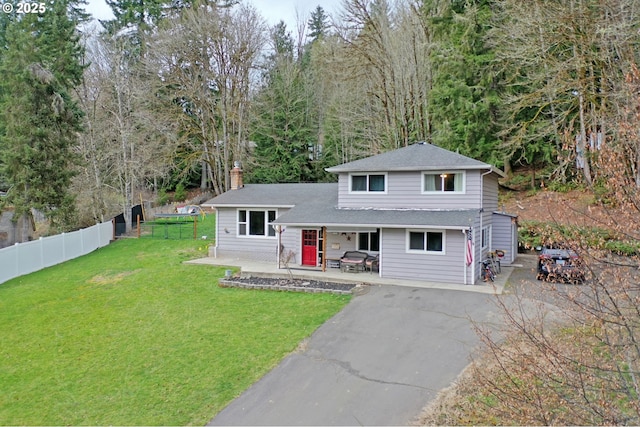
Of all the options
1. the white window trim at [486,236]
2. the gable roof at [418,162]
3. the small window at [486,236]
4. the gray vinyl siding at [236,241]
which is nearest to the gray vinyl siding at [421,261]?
the white window trim at [486,236]

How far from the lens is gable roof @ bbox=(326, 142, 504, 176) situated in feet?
45.9

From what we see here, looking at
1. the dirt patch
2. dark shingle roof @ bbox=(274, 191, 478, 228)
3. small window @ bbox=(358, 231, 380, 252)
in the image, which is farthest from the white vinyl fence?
small window @ bbox=(358, 231, 380, 252)

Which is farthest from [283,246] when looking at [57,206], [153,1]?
[153,1]

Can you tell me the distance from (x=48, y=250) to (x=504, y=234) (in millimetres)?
20329

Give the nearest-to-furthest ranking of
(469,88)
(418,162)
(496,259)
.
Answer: (418,162)
(496,259)
(469,88)

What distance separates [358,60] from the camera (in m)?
26.6

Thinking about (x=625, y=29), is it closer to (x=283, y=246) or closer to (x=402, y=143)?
(x=402, y=143)

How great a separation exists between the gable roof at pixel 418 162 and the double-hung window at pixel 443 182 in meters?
0.40

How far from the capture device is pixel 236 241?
18078 millimetres

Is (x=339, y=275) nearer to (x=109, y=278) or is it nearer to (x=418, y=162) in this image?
(x=418, y=162)

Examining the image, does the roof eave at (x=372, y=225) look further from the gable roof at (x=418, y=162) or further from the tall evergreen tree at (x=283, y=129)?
the tall evergreen tree at (x=283, y=129)

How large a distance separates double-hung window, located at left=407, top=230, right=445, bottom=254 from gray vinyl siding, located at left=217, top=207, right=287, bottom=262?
19.4ft

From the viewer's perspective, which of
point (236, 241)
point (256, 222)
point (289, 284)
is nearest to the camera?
point (289, 284)

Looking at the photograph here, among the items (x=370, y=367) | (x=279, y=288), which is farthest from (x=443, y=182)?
(x=370, y=367)
